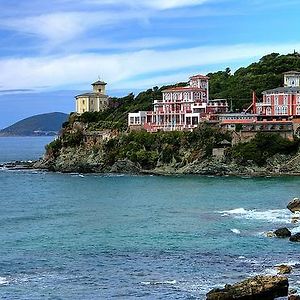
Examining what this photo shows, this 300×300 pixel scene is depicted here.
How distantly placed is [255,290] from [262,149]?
63.8 meters

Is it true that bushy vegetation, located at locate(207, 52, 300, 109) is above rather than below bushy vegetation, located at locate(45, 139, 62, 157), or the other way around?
above

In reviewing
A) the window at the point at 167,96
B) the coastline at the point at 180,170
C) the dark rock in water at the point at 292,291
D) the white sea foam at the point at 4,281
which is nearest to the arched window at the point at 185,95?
the window at the point at 167,96

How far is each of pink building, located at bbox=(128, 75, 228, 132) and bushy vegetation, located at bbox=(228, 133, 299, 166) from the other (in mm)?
11245

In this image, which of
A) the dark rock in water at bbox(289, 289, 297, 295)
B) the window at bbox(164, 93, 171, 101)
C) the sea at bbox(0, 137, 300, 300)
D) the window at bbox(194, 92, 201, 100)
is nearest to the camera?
the dark rock in water at bbox(289, 289, 297, 295)

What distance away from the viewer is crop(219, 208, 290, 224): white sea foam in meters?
50.5

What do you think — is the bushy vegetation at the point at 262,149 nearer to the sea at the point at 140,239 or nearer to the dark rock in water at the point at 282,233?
the sea at the point at 140,239

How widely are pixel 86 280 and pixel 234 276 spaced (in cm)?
678

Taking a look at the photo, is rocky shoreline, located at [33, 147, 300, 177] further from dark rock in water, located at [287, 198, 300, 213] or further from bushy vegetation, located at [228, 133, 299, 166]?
dark rock in water, located at [287, 198, 300, 213]

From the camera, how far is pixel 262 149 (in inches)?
3612

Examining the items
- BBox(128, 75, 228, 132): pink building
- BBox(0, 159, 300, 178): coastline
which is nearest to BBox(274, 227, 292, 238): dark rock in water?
BBox(0, 159, 300, 178): coastline

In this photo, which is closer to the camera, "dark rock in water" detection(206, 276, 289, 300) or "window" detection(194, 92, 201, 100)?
"dark rock in water" detection(206, 276, 289, 300)

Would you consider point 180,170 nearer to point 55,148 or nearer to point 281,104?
point 281,104

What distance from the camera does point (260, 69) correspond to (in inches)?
5404

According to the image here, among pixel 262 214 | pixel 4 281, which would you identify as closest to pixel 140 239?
pixel 4 281
